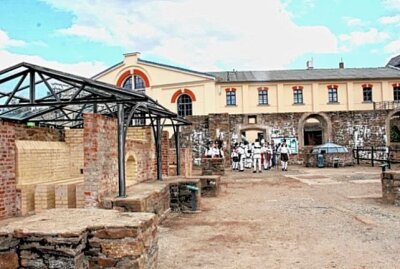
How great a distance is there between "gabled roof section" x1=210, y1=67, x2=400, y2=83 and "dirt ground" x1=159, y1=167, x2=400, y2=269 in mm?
24446

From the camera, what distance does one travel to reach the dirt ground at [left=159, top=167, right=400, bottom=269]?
5672 millimetres

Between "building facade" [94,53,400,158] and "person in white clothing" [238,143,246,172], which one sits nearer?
"person in white clothing" [238,143,246,172]

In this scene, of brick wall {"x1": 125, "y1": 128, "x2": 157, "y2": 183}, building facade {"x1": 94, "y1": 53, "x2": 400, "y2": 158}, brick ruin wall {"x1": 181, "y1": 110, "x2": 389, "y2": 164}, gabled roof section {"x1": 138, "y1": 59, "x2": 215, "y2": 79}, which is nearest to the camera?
brick wall {"x1": 125, "y1": 128, "x2": 157, "y2": 183}

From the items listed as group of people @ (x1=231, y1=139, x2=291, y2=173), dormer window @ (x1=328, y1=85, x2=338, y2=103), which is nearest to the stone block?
group of people @ (x1=231, y1=139, x2=291, y2=173)

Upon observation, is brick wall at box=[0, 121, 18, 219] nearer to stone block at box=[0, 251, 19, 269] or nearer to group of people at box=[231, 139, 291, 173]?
stone block at box=[0, 251, 19, 269]

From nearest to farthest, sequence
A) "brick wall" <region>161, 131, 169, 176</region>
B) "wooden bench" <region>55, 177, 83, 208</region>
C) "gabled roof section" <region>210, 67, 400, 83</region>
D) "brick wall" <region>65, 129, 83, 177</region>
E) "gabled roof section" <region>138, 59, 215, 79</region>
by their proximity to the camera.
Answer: "wooden bench" <region>55, 177, 83, 208</region>
"brick wall" <region>65, 129, 83, 177</region>
"brick wall" <region>161, 131, 169, 176</region>
"gabled roof section" <region>138, 59, 215, 79</region>
"gabled roof section" <region>210, 67, 400, 83</region>

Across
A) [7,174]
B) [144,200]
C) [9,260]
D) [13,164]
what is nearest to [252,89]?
[144,200]

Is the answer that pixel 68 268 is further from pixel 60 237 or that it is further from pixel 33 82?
pixel 33 82

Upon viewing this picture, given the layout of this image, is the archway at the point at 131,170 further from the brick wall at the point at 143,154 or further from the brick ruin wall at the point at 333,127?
the brick ruin wall at the point at 333,127

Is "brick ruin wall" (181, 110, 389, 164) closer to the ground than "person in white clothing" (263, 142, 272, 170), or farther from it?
farther from it

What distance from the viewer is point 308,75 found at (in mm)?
36781

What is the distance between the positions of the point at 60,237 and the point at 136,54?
108 feet

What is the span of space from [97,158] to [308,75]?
32.2 meters

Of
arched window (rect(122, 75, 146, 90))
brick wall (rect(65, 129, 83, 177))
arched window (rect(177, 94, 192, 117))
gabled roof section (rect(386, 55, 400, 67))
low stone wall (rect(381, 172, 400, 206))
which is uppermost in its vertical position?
gabled roof section (rect(386, 55, 400, 67))
